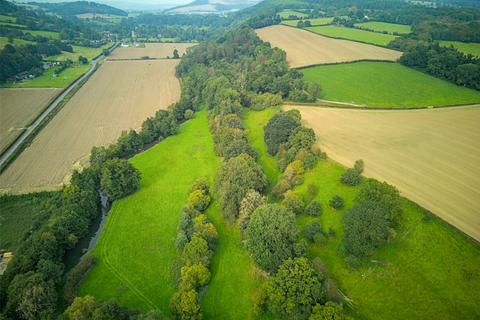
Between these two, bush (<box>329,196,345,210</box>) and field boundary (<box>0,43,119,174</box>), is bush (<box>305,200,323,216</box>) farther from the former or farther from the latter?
field boundary (<box>0,43,119,174</box>)

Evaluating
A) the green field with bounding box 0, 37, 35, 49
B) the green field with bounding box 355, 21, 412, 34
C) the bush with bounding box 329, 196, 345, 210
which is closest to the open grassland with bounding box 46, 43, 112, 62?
the green field with bounding box 0, 37, 35, 49

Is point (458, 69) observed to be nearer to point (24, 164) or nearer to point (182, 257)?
point (182, 257)

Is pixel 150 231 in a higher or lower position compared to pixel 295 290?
lower

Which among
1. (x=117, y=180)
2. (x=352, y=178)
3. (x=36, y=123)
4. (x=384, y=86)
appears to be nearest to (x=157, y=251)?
(x=117, y=180)

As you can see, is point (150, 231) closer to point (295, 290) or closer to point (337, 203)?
point (295, 290)

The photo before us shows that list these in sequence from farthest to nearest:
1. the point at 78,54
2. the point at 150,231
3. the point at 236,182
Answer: the point at 78,54, the point at 236,182, the point at 150,231
